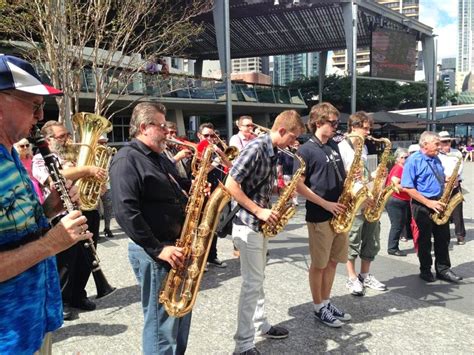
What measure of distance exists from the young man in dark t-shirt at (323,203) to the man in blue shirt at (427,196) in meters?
1.85

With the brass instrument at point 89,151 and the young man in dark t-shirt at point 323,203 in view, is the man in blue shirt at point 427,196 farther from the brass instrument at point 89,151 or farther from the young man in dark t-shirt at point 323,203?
the brass instrument at point 89,151

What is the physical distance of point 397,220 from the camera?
23.6 feet

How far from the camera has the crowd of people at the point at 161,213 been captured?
73.4 inches

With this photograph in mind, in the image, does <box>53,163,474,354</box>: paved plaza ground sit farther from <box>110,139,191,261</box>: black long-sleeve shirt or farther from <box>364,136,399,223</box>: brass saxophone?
<box>110,139,191,261</box>: black long-sleeve shirt

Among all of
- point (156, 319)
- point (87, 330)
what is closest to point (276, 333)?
point (156, 319)

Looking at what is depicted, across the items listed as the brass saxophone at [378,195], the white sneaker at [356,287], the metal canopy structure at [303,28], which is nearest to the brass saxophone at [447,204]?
the brass saxophone at [378,195]

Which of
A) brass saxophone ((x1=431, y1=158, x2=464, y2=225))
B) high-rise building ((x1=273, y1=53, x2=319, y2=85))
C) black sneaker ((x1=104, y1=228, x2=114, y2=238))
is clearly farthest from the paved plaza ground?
high-rise building ((x1=273, y1=53, x2=319, y2=85))

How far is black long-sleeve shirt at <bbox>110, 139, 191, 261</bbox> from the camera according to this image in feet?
8.64

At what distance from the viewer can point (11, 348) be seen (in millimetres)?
1834

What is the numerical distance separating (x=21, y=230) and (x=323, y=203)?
9.18 ft

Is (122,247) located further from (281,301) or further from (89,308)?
(281,301)

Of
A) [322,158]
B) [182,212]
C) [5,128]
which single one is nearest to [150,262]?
[182,212]

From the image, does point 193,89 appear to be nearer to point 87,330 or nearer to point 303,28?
point 303,28

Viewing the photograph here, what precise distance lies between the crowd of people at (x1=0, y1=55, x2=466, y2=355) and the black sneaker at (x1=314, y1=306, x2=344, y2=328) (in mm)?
13
